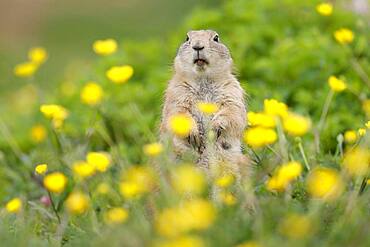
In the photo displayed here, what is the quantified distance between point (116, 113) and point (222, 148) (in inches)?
91.5

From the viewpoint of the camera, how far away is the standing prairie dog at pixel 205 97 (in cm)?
526

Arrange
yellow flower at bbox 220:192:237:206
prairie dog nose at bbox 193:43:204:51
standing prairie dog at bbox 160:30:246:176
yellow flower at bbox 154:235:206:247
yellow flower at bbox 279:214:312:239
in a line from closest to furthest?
yellow flower at bbox 154:235:206:247, yellow flower at bbox 279:214:312:239, yellow flower at bbox 220:192:237:206, standing prairie dog at bbox 160:30:246:176, prairie dog nose at bbox 193:43:204:51

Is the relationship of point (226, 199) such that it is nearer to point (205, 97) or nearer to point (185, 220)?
point (185, 220)

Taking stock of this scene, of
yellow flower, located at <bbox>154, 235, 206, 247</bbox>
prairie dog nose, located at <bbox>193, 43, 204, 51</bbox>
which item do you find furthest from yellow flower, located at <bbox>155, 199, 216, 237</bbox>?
prairie dog nose, located at <bbox>193, 43, 204, 51</bbox>

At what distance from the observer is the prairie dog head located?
5.40 m

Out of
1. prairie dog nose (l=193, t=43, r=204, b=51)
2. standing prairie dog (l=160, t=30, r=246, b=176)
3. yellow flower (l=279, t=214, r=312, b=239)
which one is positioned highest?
prairie dog nose (l=193, t=43, r=204, b=51)

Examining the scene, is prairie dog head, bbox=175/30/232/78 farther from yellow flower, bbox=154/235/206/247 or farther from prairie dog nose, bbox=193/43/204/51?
yellow flower, bbox=154/235/206/247

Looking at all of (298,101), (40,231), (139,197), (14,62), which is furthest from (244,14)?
(14,62)

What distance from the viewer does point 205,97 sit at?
5.54 metres

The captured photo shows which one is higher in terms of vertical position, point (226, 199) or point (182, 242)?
point (182, 242)

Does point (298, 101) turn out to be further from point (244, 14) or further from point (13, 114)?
point (13, 114)

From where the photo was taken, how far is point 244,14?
8.05 m

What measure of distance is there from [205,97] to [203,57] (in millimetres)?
275

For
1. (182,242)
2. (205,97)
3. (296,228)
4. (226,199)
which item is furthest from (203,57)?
(182,242)
